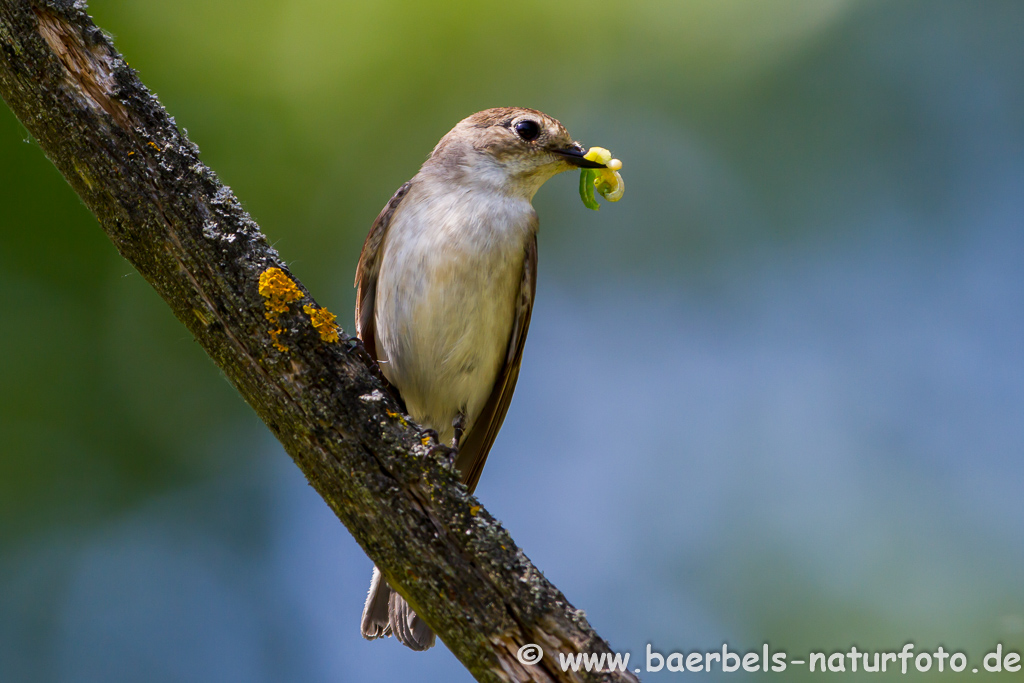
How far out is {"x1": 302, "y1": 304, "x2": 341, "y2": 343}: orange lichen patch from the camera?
9.61 ft

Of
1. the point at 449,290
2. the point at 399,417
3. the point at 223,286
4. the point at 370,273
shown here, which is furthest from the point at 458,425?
the point at 223,286

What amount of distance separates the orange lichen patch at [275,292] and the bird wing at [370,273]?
6.32 feet

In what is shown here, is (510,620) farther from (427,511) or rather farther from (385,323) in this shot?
(385,323)

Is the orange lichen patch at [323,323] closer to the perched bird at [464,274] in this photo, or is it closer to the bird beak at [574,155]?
the perched bird at [464,274]

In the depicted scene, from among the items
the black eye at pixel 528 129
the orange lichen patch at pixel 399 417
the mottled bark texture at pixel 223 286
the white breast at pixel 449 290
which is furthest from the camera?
the black eye at pixel 528 129

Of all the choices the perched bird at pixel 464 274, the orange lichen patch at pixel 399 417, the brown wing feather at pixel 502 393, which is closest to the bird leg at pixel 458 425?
the perched bird at pixel 464 274

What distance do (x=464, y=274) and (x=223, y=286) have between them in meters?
1.86

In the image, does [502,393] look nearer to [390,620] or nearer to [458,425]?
[458,425]

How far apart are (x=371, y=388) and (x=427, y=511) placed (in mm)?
476

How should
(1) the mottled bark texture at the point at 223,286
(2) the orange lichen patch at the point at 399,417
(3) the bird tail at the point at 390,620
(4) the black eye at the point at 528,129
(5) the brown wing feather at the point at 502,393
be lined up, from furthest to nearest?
(4) the black eye at the point at 528,129 → (5) the brown wing feather at the point at 502,393 → (3) the bird tail at the point at 390,620 → (2) the orange lichen patch at the point at 399,417 → (1) the mottled bark texture at the point at 223,286

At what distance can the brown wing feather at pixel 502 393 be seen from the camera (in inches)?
191

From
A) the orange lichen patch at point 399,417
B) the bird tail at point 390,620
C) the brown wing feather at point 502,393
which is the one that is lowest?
the bird tail at point 390,620

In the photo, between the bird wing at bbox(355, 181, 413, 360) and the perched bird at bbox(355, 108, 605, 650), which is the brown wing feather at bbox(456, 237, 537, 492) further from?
the bird wing at bbox(355, 181, 413, 360)

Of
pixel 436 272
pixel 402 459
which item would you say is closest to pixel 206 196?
pixel 402 459
